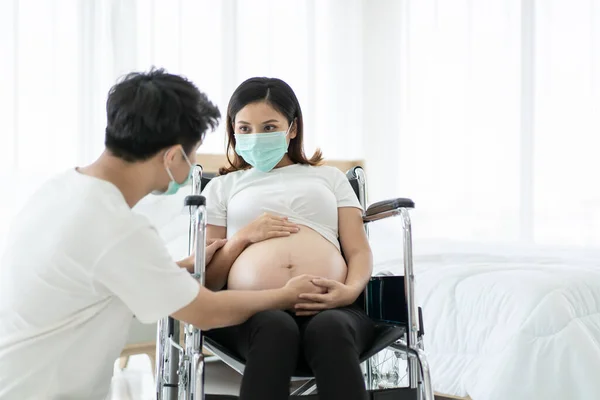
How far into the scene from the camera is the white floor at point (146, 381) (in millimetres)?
2846

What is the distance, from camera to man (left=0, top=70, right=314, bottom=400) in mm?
1266

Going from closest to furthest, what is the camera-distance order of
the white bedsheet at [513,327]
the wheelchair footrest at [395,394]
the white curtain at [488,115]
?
the wheelchair footrest at [395,394] → the white bedsheet at [513,327] → the white curtain at [488,115]

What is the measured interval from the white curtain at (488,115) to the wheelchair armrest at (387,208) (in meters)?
2.69

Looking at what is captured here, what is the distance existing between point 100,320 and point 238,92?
91 cm

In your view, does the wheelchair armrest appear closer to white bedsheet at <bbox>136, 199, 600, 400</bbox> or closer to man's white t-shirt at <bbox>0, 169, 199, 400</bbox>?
white bedsheet at <bbox>136, 199, 600, 400</bbox>

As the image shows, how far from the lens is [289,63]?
185 inches

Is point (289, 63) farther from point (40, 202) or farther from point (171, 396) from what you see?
point (40, 202)

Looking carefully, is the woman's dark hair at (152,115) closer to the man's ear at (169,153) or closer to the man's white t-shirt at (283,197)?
the man's ear at (169,153)

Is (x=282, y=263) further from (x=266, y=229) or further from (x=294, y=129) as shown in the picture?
(x=294, y=129)

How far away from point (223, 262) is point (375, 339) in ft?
1.50

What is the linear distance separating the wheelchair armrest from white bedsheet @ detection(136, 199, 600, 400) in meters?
0.48

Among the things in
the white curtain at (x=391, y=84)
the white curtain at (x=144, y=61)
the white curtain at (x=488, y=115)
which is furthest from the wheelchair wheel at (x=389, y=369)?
the white curtain at (x=488, y=115)

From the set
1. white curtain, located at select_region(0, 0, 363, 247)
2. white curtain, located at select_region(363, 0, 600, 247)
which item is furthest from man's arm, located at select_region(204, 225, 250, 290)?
white curtain, located at select_region(363, 0, 600, 247)

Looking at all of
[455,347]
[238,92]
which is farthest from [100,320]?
[455,347]
